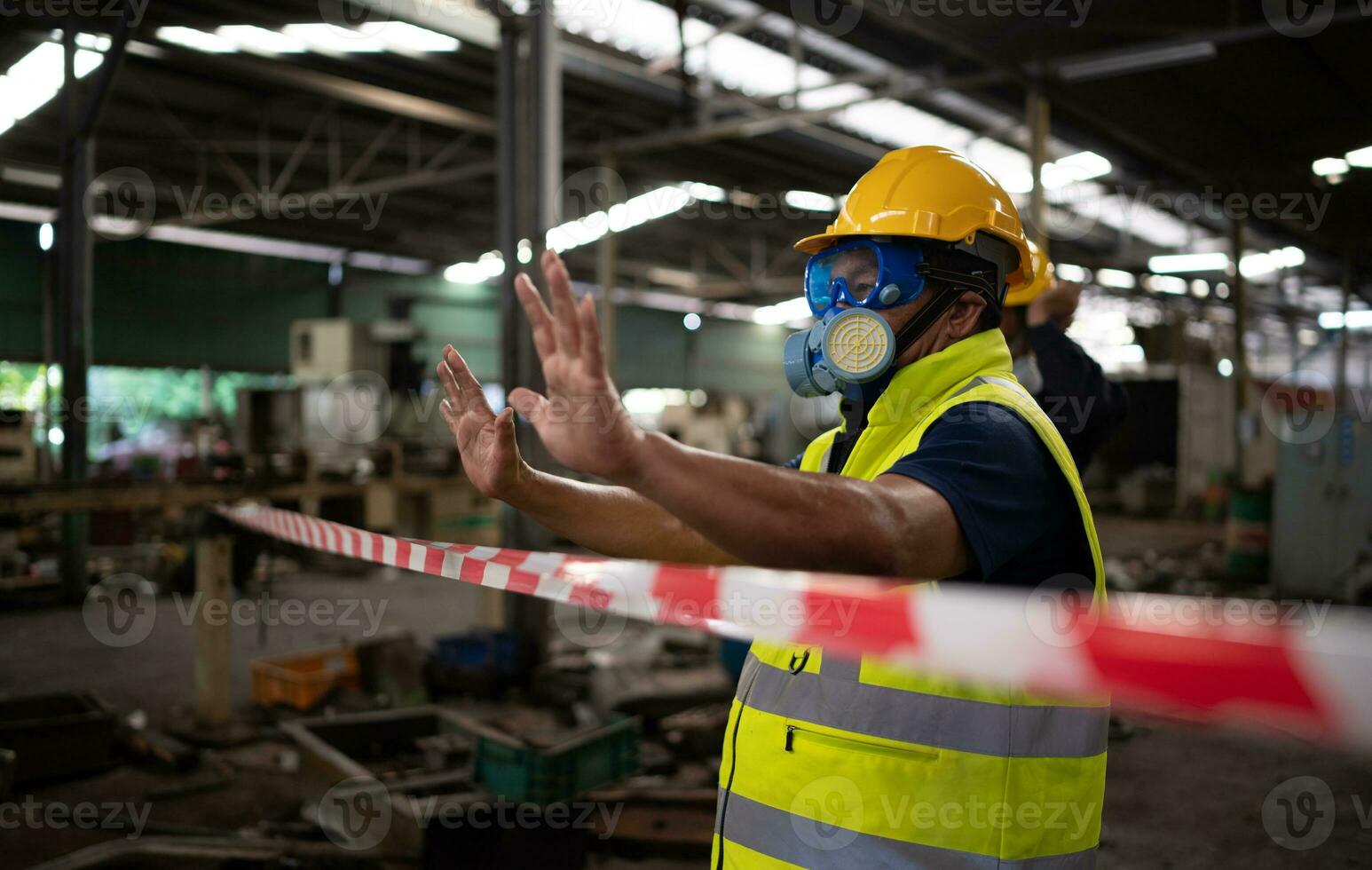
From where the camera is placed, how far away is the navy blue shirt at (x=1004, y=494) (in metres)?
1.20

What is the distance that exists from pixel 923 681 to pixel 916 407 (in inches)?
18.4

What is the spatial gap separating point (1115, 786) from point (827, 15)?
23.7ft

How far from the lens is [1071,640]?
1031mm

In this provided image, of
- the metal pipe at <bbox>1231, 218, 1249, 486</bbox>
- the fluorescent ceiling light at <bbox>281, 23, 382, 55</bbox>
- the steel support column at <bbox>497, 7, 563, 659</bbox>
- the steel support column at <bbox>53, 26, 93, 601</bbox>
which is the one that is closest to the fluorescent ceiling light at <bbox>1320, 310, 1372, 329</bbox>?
the metal pipe at <bbox>1231, 218, 1249, 486</bbox>

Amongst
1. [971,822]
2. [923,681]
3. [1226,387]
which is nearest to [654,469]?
[923,681]

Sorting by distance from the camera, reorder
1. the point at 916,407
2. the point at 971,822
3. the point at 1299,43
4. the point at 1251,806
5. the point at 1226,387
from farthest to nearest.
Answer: the point at 1226,387
the point at 1299,43
the point at 1251,806
the point at 916,407
the point at 971,822

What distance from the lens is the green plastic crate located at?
410cm

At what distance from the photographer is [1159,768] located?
525cm

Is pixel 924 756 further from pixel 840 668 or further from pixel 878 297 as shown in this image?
pixel 878 297

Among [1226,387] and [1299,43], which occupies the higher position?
[1299,43]

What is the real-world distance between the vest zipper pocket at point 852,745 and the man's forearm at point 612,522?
525mm

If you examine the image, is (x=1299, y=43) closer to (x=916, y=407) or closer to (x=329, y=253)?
(x=916, y=407)

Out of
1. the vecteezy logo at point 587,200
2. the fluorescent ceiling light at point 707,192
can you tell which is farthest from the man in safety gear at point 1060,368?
the fluorescent ceiling light at point 707,192

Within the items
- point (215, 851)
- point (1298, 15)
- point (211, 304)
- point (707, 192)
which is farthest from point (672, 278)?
point (215, 851)
